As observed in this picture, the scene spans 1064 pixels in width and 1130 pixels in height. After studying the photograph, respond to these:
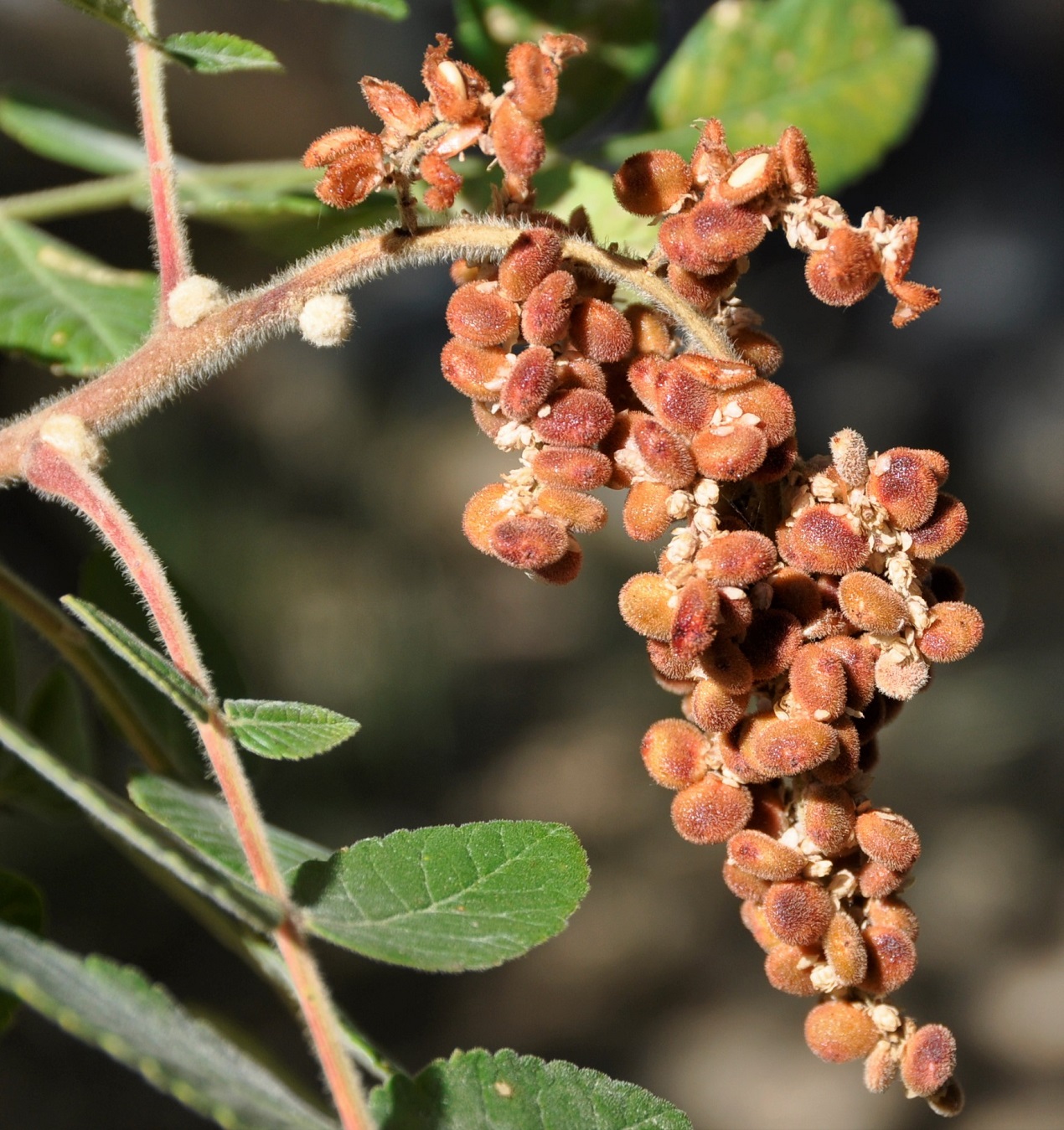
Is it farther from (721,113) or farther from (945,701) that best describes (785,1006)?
(721,113)

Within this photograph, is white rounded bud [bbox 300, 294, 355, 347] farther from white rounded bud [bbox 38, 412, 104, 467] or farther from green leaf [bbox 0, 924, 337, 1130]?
green leaf [bbox 0, 924, 337, 1130]

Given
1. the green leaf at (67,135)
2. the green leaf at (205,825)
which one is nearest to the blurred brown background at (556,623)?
the green leaf at (67,135)

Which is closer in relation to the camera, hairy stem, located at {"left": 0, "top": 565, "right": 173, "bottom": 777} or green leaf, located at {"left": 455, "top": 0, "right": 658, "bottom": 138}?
hairy stem, located at {"left": 0, "top": 565, "right": 173, "bottom": 777}

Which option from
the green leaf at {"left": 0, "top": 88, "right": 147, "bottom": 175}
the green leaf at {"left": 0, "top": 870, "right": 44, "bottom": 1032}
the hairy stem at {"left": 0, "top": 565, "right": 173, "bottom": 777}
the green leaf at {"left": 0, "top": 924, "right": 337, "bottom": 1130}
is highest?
the green leaf at {"left": 0, "top": 88, "right": 147, "bottom": 175}

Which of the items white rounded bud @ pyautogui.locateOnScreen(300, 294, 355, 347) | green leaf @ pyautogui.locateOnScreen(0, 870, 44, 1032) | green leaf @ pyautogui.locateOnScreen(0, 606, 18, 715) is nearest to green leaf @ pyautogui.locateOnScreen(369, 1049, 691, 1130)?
green leaf @ pyautogui.locateOnScreen(0, 870, 44, 1032)

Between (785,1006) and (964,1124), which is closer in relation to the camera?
(964,1124)

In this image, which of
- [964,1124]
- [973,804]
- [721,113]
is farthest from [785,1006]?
[721,113]

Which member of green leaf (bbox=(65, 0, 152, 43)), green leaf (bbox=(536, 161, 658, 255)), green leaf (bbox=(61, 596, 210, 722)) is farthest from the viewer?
green leaf (bbox=(536, 161, 658, 255))
